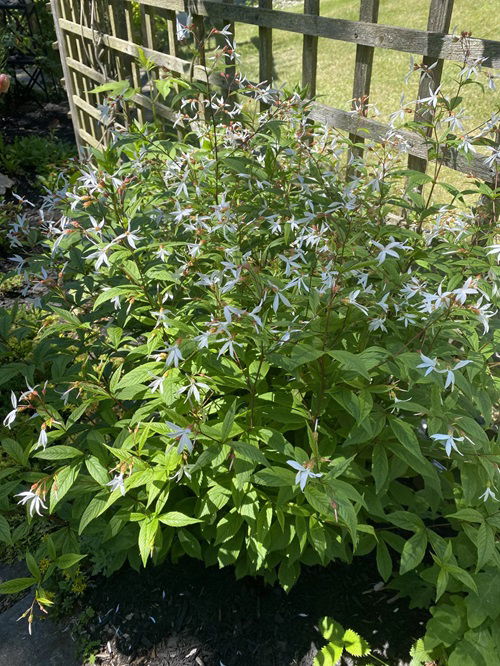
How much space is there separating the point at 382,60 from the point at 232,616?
7.56 m

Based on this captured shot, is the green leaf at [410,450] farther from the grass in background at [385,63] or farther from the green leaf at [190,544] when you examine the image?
the grass in background at [385,63]

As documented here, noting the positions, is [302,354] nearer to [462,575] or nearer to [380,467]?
[380,467]

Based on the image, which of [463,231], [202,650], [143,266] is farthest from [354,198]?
[202,650]

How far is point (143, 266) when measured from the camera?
1.77 m

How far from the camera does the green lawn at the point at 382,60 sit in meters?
6.23

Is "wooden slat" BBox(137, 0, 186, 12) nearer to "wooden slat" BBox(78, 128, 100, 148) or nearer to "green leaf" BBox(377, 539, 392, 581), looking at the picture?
"wooden slat" BBox(78, 128, 100, 148)

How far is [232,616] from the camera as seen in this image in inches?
74.9

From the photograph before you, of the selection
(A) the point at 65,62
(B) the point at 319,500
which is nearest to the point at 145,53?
(A) the point at 65,62

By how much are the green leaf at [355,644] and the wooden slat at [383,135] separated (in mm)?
1580

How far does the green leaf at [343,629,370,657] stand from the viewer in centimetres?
169

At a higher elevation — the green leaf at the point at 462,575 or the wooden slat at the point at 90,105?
the wooden slat at the point at 90,105

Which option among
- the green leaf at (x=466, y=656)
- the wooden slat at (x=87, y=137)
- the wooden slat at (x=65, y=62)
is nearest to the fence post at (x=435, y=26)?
the green leaf at (x=466, y=656)

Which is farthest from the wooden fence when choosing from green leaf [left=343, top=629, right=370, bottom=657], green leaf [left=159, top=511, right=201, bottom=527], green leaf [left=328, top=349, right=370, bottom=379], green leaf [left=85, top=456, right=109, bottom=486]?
green leaf [left=343, top=629, right=370, bottom=657]

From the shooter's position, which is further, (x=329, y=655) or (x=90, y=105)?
(x=90, y=105)
